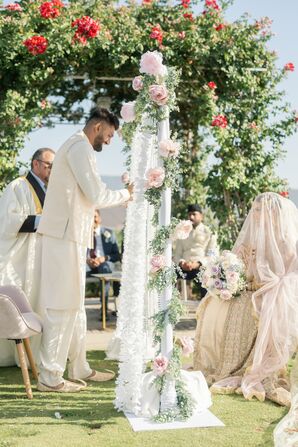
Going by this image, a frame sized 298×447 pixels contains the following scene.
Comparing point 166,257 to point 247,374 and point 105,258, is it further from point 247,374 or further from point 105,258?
point 105,258

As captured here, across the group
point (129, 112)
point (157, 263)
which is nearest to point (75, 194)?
point (129, 112)

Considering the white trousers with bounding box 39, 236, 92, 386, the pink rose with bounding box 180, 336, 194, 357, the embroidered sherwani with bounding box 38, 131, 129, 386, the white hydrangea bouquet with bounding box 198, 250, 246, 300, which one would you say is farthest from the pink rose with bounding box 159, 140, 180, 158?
the white hydrangea bouquet with bounding box 198, 250, 246, 300

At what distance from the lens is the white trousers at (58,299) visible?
471 centimetres

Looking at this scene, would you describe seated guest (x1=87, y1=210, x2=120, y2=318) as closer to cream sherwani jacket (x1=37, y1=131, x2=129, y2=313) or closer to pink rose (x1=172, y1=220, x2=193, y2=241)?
cream sherwani jacket (x1=37, y1=131, x2=129, y2=313)

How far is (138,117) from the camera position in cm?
432

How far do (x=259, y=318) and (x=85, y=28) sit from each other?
448 centimetres

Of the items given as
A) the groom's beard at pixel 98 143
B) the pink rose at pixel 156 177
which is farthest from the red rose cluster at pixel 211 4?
the pink rose at pixel 156 177

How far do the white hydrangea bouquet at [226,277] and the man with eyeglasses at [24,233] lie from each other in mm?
1567

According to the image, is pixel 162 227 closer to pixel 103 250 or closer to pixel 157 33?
pixel 157 33

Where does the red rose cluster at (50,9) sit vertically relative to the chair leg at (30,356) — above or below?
above

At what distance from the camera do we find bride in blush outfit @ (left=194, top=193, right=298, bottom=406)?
4789mm

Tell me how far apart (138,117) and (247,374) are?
2174 millimetres

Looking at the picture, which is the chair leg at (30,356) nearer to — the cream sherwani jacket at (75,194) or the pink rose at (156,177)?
the cream sherwani jacket at (75,194)

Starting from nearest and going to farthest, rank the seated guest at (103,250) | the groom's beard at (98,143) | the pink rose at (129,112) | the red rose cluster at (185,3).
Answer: the pink rose at (129,112)
the groom's beard at (98,143)
the red rose cluster at (185,3)
the seated guest at (103,250)
